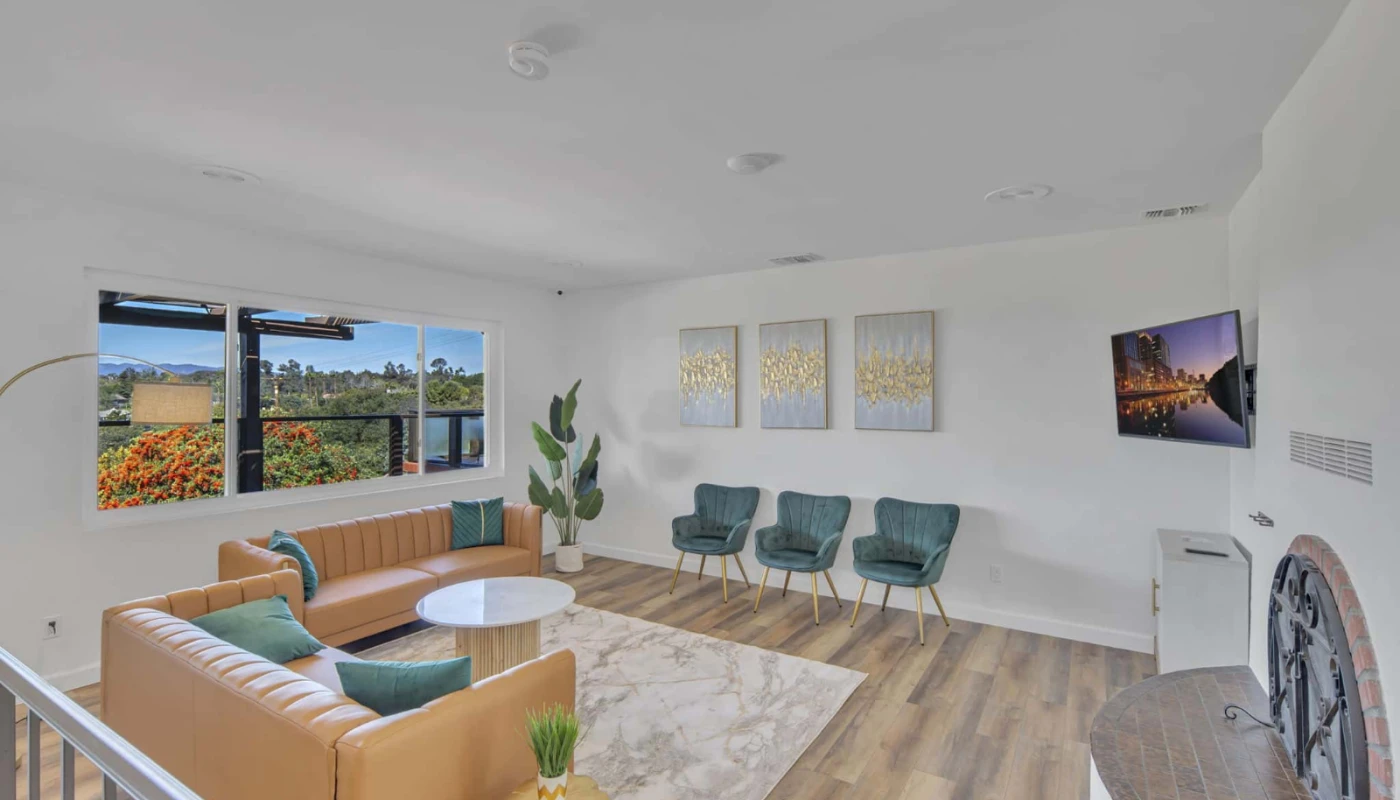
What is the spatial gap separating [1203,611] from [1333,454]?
167 cm

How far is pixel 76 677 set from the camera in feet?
11.0

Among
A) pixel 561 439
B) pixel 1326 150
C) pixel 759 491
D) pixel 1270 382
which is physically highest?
pixel 1326 150

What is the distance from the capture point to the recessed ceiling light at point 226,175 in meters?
2.90

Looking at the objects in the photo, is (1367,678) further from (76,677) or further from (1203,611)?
(76,677)

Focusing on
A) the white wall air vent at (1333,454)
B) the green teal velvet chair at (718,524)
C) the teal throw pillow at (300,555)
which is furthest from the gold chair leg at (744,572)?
the white wall air vent at (1333,454)

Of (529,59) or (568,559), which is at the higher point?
(529,59)

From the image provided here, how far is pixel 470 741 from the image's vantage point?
1.77 metres

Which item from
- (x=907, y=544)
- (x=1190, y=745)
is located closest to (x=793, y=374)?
(x=907, y=544)

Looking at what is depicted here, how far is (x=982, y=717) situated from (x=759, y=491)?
2.46m

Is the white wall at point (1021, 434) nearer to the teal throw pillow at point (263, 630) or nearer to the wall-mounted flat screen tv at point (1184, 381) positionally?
the wall-mounted flat screen tv at point (1184, 381)

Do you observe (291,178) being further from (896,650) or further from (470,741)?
(896,650)

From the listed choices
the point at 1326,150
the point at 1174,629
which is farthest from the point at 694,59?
the point at 1174,629

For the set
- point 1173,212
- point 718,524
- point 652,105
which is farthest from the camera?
point 718,524

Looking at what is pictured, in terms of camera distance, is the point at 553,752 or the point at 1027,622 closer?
the point at 553,752
